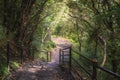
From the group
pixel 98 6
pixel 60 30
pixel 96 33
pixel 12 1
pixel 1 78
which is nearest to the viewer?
pixel 1 78

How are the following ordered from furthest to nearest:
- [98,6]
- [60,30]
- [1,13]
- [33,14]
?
[60,30] → [33,14] → [98,6] → [1,13]

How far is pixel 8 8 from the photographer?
12469 millimetres

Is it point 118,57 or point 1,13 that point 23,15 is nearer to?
point 1,13

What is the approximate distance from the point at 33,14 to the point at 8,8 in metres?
4.89

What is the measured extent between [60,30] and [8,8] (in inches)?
1848

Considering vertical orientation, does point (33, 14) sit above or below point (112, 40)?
above

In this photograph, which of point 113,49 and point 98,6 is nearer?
point 113,49

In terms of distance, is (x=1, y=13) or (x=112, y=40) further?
(x=112, y=40)

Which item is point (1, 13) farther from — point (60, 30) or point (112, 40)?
point (60, 30)

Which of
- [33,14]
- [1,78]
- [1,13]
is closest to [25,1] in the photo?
[1,13]

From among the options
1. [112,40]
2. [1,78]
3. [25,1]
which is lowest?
[1,78]

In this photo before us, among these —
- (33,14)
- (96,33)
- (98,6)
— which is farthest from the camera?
(96,33)

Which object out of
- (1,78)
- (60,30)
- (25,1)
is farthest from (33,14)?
(60,30)

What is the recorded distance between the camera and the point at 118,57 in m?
13.0
